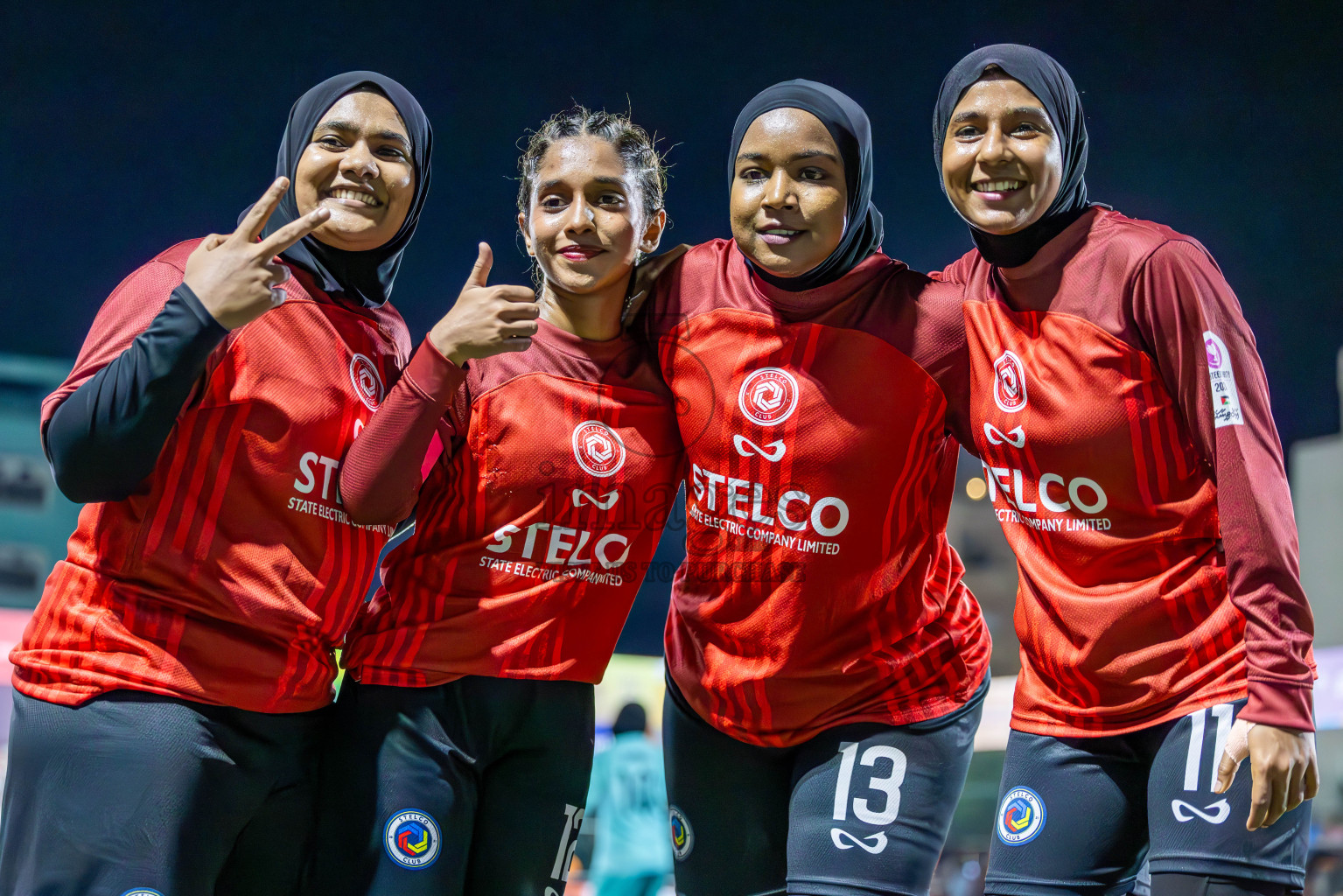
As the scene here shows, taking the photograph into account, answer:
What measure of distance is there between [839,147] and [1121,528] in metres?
1.07

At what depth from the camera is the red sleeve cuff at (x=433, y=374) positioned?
2391 mm

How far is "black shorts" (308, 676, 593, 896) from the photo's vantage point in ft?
8.08

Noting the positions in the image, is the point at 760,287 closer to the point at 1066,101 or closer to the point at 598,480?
the point at 598,480

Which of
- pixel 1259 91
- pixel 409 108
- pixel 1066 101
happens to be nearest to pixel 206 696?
pixel 409 108

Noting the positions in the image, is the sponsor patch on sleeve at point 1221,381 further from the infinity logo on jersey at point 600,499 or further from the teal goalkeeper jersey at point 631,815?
the teal goalkeeper jersey at point 631,815

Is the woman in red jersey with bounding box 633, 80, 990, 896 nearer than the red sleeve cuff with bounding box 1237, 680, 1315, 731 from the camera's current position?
No

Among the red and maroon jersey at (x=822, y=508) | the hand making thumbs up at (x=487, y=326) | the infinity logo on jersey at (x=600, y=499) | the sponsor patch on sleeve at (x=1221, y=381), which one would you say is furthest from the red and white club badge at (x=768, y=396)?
the sponsor patch on sleeve at (x=1221, y=381)

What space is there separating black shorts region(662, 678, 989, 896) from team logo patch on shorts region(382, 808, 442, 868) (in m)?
0.61

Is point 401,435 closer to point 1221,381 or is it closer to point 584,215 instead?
point 584,215

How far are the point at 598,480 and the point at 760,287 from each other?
614 millimetres

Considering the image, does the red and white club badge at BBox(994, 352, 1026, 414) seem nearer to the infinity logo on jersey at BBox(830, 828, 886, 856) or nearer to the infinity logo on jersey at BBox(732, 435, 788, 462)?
the infinity logo on jersey at BBox(732, 435, 788, 462)

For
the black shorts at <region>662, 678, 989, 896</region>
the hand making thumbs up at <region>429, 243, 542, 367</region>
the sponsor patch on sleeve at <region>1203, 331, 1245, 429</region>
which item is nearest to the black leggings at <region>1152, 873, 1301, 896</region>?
the black shorts at <region>662, 678, 989, 896</region>

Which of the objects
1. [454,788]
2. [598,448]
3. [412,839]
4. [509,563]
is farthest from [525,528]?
[412,839]

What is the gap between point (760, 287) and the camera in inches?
107
